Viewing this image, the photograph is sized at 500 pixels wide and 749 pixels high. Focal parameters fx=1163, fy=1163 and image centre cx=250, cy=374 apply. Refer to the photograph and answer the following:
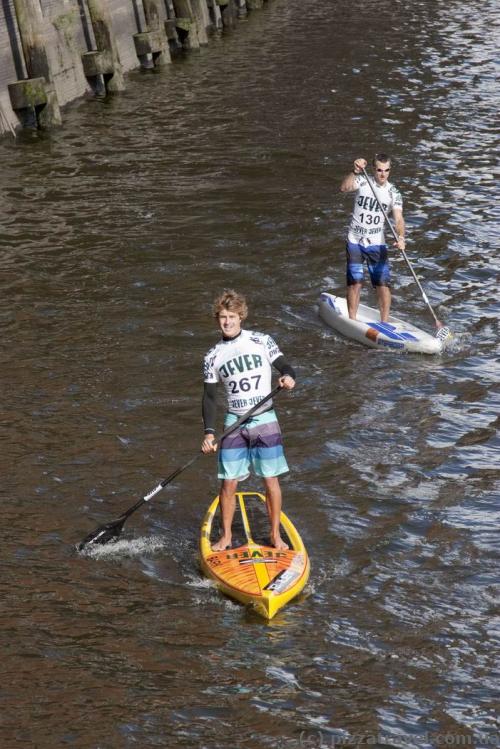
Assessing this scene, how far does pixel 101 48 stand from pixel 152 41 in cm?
371

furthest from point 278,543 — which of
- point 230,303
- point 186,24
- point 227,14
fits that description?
point 227,14

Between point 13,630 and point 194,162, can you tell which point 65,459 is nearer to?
point 13,630

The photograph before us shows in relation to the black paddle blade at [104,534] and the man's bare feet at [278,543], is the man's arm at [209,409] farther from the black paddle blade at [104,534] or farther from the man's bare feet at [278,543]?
the black paddle blade at [104,534]

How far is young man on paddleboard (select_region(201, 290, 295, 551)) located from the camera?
9352mm

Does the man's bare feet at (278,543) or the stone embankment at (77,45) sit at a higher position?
the stone embankment at (77,45)

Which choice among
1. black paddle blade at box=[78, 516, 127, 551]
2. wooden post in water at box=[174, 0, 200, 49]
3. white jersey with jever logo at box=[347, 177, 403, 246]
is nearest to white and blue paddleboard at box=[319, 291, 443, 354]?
white jersey with jever logo at box=[347, 177, 403, 246]

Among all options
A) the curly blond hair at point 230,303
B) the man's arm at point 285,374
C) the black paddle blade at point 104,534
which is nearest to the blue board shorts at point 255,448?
the man's arm at point 285,374

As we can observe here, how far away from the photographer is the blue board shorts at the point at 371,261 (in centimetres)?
1475

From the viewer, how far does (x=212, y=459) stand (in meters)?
11.8

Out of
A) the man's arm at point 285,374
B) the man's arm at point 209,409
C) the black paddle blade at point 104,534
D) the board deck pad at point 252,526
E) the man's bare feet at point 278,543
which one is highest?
the man's arm at point 285,374

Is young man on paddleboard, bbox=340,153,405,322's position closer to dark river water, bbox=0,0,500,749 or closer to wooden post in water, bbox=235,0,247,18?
dark river water, bbox=0,0,500,749

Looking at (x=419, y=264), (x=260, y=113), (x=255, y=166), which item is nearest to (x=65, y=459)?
(x=419, y=264)

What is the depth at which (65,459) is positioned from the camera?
37.8 feet

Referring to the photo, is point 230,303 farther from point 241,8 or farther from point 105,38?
point 241,8
